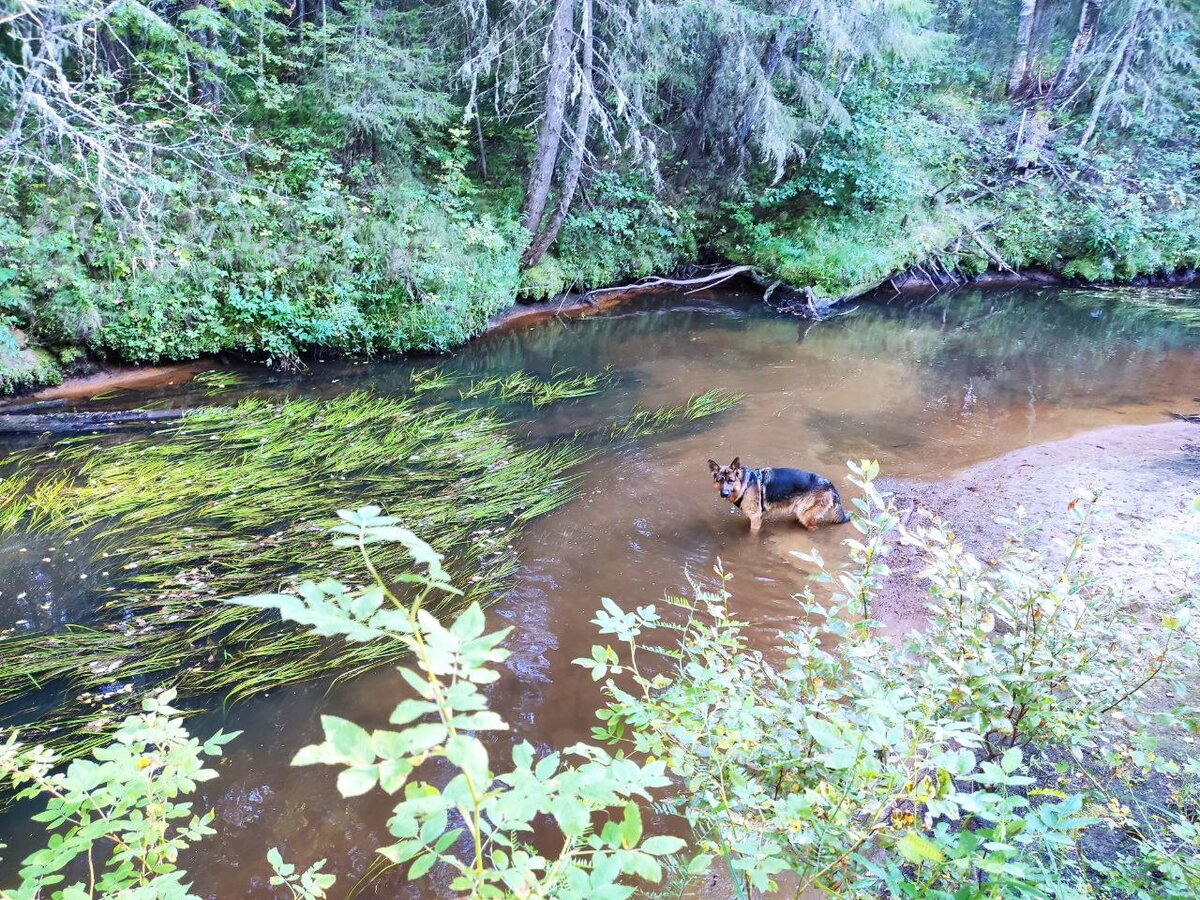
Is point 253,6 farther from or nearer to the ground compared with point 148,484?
farther from the ground

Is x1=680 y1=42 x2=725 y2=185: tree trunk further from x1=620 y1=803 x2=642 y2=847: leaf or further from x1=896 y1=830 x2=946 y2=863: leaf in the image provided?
x1=620 y1=803 x2=642 y2=847: leaf

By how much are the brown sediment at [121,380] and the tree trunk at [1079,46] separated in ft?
75.2

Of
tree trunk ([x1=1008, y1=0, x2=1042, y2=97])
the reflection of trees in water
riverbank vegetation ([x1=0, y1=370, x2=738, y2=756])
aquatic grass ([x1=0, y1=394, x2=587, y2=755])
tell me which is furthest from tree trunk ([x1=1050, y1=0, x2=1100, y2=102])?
aquatic grass ([x1=0, y1=394, x2=587, y2=755])

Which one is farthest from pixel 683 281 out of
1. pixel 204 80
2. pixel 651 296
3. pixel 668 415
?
pixel 204 80

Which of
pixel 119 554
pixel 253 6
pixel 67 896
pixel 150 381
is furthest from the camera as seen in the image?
pixel 253 6

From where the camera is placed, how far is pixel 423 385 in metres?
8.84

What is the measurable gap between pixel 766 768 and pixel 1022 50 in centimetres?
2506

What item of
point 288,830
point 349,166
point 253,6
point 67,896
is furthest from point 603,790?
point 349,166

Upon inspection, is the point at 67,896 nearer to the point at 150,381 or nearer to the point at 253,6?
the point at 150,381

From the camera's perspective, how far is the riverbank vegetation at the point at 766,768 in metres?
0.96

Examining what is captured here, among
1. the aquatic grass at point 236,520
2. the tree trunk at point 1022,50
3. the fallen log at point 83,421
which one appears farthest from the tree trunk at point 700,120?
the tree trunk at point 1022,50

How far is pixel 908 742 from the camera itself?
1.57 m

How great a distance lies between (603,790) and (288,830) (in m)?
2.93

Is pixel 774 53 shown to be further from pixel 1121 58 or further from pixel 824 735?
pixel 824 735
